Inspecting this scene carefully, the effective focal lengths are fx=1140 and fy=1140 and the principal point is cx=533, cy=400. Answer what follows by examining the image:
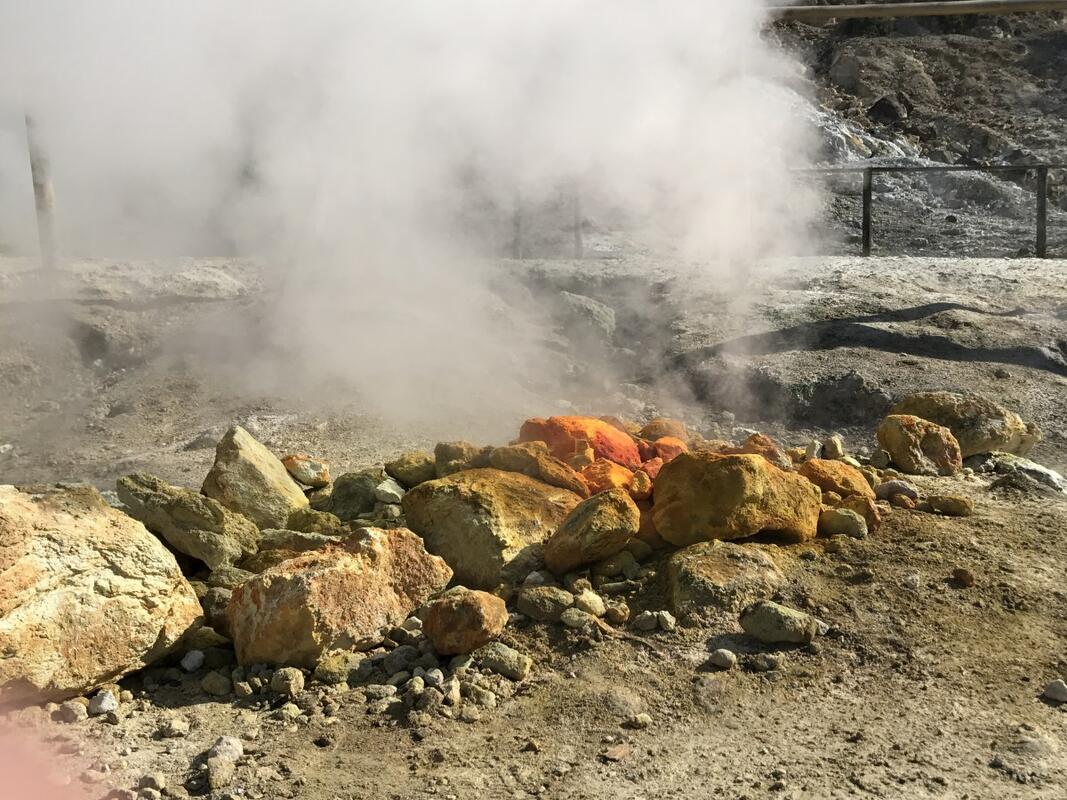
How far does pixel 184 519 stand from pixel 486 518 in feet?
3.52

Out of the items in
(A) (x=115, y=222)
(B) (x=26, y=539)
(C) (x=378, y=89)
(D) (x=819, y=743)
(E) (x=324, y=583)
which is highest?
(C) (x=378, y=89)

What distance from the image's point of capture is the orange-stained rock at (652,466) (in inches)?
183

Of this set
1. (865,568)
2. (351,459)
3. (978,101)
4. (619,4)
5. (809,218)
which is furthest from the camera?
(978,101)

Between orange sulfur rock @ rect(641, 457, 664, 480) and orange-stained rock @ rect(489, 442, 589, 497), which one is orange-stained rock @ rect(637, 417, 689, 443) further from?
orange-stained rock @ rect(489, 442, 589, 497)

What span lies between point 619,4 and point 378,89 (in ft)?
5.14

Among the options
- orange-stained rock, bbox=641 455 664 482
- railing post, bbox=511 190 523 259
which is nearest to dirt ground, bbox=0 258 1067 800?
orange-stained rock, bbox=641 455 664 482

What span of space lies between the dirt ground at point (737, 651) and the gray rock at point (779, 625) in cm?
5

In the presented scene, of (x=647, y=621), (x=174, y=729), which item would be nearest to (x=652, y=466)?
(x=647, y=621)

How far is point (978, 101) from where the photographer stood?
75.6 feet

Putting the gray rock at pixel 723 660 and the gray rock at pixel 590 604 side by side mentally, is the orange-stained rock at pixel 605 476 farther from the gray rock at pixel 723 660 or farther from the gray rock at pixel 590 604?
the gray rock at pixel 723 660

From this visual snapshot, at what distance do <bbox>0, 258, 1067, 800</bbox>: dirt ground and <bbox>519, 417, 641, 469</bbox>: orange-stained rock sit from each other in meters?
1.12

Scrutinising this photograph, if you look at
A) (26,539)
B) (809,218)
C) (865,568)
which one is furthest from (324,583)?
(809,218)

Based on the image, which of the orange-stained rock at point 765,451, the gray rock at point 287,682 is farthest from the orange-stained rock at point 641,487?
the gray rock at point 287,682

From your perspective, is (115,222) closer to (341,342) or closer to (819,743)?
(341,342)
